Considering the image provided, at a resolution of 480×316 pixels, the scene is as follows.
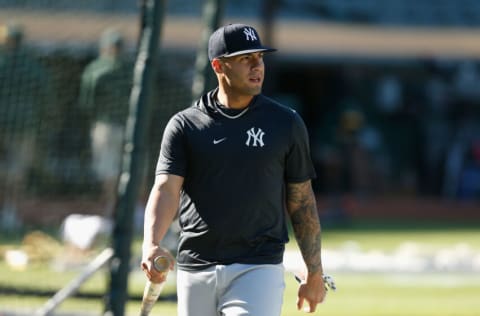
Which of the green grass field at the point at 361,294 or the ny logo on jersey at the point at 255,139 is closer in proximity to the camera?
the ny logo on jersey at the point at 255,139

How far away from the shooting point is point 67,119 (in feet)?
40.3

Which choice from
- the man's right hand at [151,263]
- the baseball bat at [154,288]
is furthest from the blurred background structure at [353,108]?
the man's right hand at [151,263]

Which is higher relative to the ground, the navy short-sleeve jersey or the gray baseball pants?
the navy short-sleeve jersey

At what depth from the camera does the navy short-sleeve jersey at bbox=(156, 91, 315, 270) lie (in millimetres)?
6195

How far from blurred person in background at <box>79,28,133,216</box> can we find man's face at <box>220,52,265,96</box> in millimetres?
5463

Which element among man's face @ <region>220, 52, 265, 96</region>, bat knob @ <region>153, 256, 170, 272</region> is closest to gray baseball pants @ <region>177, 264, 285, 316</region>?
bat knob @ <region>153, 256, 170, 272</region>

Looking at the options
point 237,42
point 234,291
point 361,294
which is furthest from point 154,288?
point 361,294

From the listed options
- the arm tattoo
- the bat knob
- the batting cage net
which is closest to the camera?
the bat knob

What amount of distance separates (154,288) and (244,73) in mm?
1146

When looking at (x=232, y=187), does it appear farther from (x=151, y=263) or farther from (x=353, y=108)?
(x=353, y=108)

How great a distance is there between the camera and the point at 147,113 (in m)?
8.99

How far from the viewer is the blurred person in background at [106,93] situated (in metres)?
11.9

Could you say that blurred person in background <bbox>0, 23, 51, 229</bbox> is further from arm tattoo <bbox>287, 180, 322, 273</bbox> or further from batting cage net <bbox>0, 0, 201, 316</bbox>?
arm tattoo <bbox>287, 180, 322, 273</bbox>

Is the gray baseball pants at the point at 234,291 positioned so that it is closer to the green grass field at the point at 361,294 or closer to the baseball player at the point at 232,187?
the baseball player at the point at 232,187
